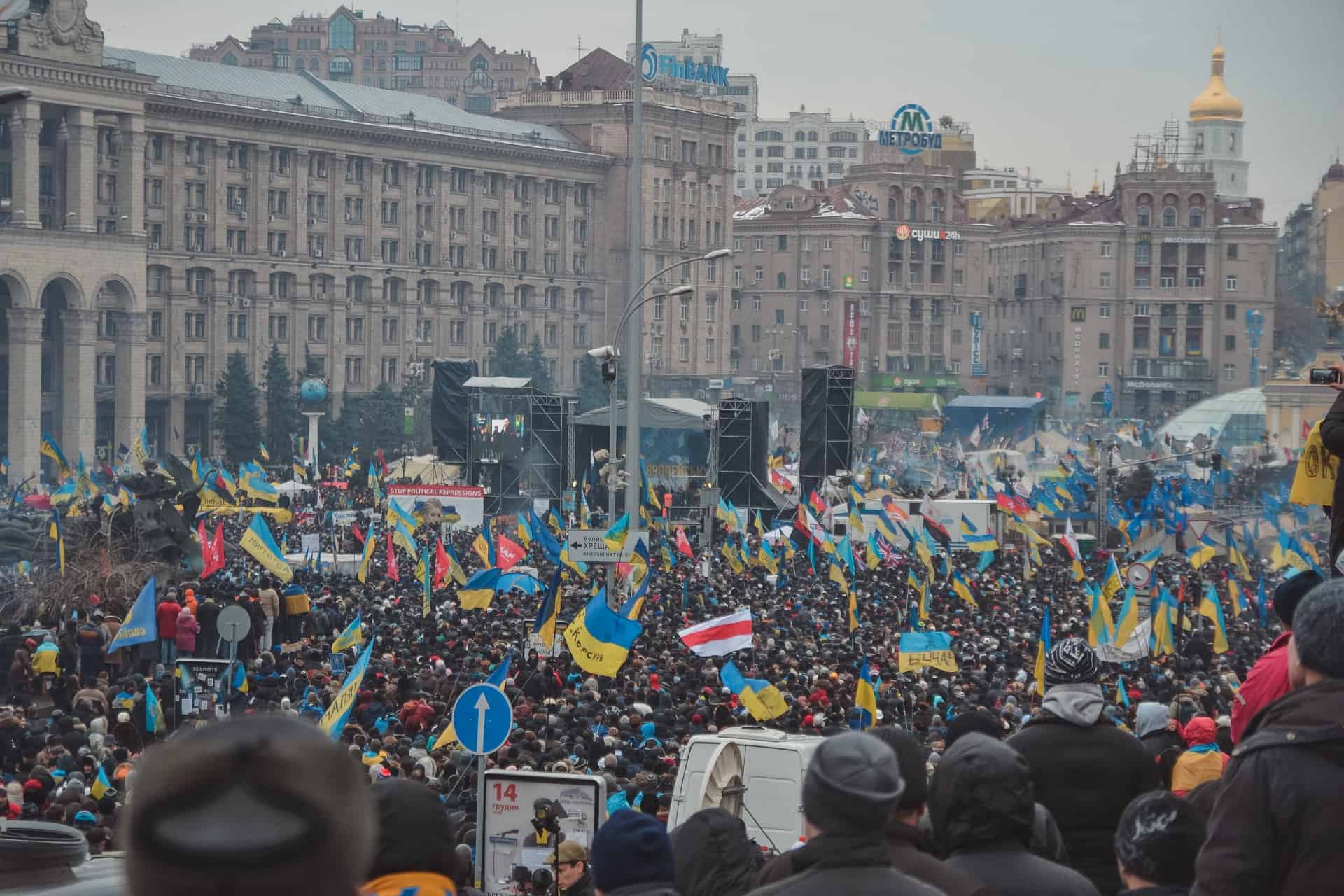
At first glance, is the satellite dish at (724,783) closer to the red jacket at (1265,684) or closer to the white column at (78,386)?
the red jacket at (1265,684)

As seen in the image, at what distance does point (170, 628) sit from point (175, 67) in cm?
7115

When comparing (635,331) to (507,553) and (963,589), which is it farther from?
(963,589)

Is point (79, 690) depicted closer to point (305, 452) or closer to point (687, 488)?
point (687, 488)

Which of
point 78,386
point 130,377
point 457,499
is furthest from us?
point 130,377

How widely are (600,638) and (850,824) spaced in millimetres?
12882

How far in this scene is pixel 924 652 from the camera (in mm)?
18688

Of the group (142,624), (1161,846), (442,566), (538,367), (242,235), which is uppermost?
(242,235)

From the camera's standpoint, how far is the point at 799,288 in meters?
115

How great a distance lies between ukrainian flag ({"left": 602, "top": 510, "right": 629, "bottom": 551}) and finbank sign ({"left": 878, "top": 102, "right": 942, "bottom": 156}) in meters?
90.1

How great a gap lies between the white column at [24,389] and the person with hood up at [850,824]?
68.6 meters

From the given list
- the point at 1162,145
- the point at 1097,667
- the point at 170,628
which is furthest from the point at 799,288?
the point at 1097,667

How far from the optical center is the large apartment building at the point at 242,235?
73.4 meters

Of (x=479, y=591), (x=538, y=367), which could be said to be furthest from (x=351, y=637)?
(x=538, y=367)

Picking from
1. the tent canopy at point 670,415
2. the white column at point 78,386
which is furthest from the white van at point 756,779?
the white column at point 78,386
